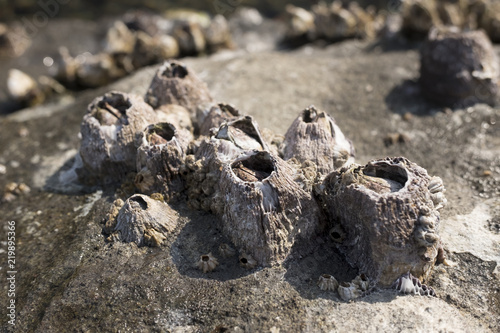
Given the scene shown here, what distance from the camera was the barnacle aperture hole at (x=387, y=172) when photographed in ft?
10.5

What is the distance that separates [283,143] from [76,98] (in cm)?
460

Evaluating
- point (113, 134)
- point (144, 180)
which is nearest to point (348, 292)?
point (144, 180)

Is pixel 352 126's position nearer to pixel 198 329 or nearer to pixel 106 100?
pixel 106 100

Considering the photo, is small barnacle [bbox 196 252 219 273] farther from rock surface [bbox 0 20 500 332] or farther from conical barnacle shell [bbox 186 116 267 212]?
conical barnacle shell [bbox 186 116 267 212]

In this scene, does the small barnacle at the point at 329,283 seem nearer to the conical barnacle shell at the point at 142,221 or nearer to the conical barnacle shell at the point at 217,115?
the conical barnacle shell at the point at 142,221

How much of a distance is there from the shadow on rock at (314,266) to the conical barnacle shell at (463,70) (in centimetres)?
344

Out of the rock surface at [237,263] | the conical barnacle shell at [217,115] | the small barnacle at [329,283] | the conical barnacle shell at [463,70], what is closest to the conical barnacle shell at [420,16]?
the conical barnacle shell at [463,70]

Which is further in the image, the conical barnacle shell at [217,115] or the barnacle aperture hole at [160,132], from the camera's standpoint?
the conical barnacle shell at [217,115]

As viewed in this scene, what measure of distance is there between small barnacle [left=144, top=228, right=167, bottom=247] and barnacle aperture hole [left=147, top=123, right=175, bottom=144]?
2.78 feet

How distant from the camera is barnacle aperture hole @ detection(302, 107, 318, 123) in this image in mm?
4004

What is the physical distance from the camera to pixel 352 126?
5.48 m

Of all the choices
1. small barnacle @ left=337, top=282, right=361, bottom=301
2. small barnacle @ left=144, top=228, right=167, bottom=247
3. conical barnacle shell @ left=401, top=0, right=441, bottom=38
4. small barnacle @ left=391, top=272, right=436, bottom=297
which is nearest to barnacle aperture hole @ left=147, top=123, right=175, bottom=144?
small barnacle @ left=144, top=228, right=167, bottom=247

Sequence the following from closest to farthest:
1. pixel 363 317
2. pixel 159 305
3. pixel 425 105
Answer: pixel 363 317
pixel 159 305
pixel 425 105

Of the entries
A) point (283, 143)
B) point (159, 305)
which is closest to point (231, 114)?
point (283, 143)
